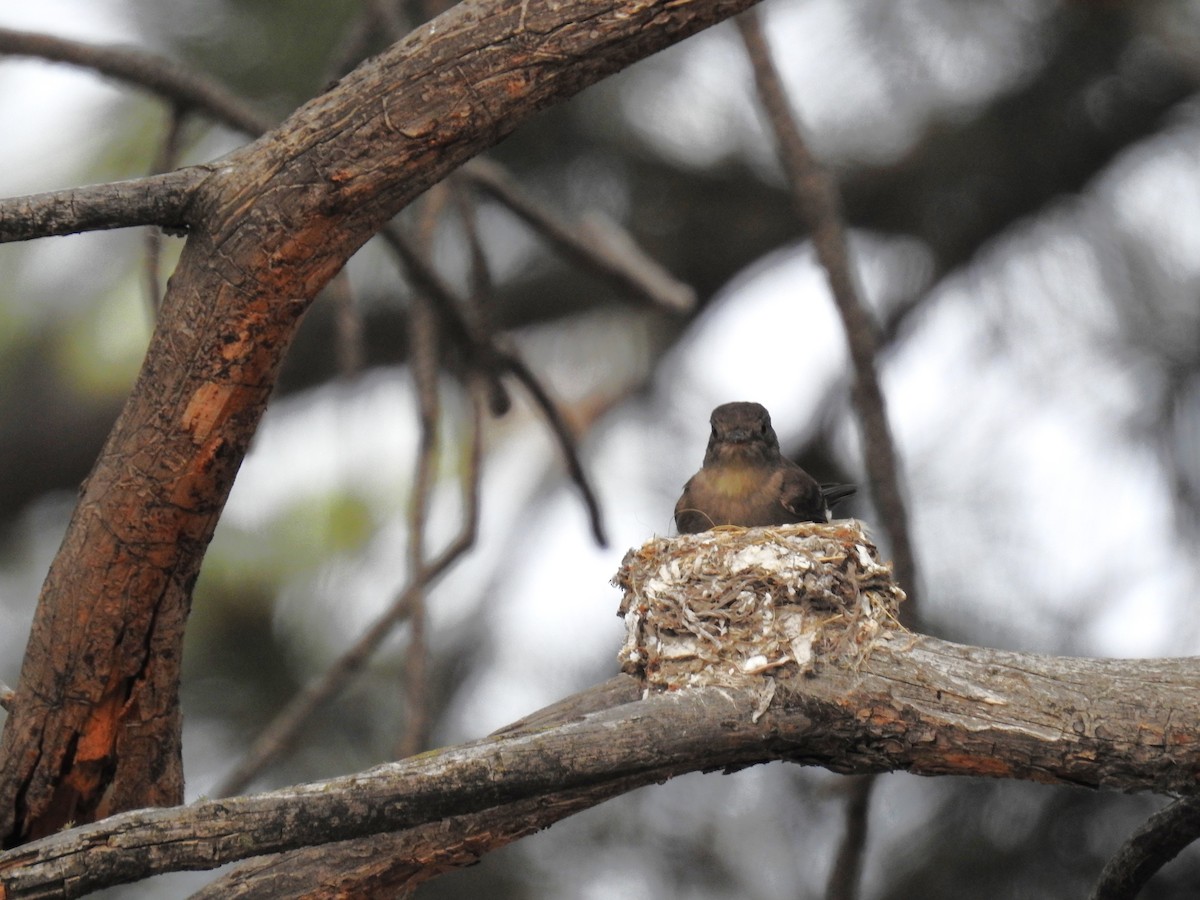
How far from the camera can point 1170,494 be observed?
6809mm

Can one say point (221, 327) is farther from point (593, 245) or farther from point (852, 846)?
point (593, 245)

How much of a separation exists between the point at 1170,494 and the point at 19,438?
5.13 m

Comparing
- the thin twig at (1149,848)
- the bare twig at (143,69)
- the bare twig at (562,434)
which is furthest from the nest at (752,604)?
the bare twig at (143,69)

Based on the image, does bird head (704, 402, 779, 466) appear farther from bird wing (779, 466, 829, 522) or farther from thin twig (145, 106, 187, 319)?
thin twig (145, 106, 187, 319)

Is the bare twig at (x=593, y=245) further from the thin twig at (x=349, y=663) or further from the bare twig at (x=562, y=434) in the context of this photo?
the thin twig at (x=349, y=663)

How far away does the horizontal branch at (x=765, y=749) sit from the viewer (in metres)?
2.70

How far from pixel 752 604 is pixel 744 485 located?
1.55 m

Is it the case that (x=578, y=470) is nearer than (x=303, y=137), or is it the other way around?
(x=303, y=137)

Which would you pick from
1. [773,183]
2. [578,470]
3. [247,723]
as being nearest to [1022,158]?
[773,183]

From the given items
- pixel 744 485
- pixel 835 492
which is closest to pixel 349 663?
pixel 744 485

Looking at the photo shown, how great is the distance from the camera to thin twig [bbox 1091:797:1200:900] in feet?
11.2

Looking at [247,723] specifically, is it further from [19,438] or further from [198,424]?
[198,424]

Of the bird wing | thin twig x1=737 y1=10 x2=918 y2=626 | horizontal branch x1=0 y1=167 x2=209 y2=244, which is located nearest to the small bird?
the bird wing

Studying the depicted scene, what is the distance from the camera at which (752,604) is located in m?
3.77
